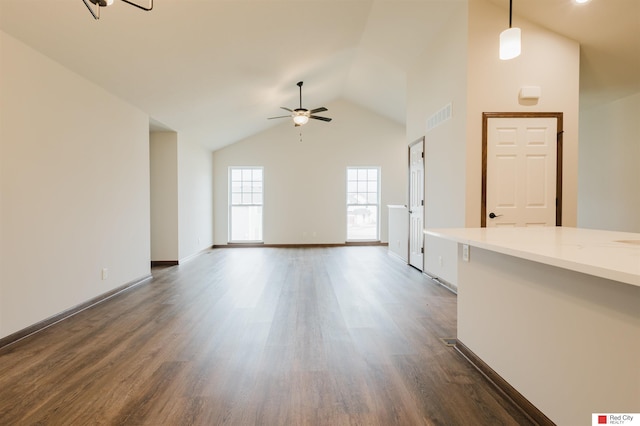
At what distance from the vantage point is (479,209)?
11.7 ft

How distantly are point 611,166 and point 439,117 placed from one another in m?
3.34

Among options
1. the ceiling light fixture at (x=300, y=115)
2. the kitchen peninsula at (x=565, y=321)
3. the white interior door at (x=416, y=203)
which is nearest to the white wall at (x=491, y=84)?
the white interior door at (x=416, y=203)

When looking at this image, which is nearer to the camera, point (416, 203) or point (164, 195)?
point (416, 203)

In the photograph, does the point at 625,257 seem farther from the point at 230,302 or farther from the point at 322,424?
the point at 230,302

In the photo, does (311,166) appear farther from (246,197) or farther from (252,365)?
(252,365)

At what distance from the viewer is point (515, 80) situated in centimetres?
356

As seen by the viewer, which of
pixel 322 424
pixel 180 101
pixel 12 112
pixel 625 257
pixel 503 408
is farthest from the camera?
pixel 180 101

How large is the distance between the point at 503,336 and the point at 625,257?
95 centimetres

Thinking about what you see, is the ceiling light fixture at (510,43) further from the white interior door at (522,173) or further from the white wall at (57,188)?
the white wall at (57,188)

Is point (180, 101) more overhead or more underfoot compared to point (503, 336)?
more overhead

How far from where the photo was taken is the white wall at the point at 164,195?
572 cm

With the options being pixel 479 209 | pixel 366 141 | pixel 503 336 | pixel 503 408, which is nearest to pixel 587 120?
pixel 479 209

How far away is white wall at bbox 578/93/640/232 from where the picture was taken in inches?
187

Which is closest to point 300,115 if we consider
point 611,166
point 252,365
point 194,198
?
point 194,198
